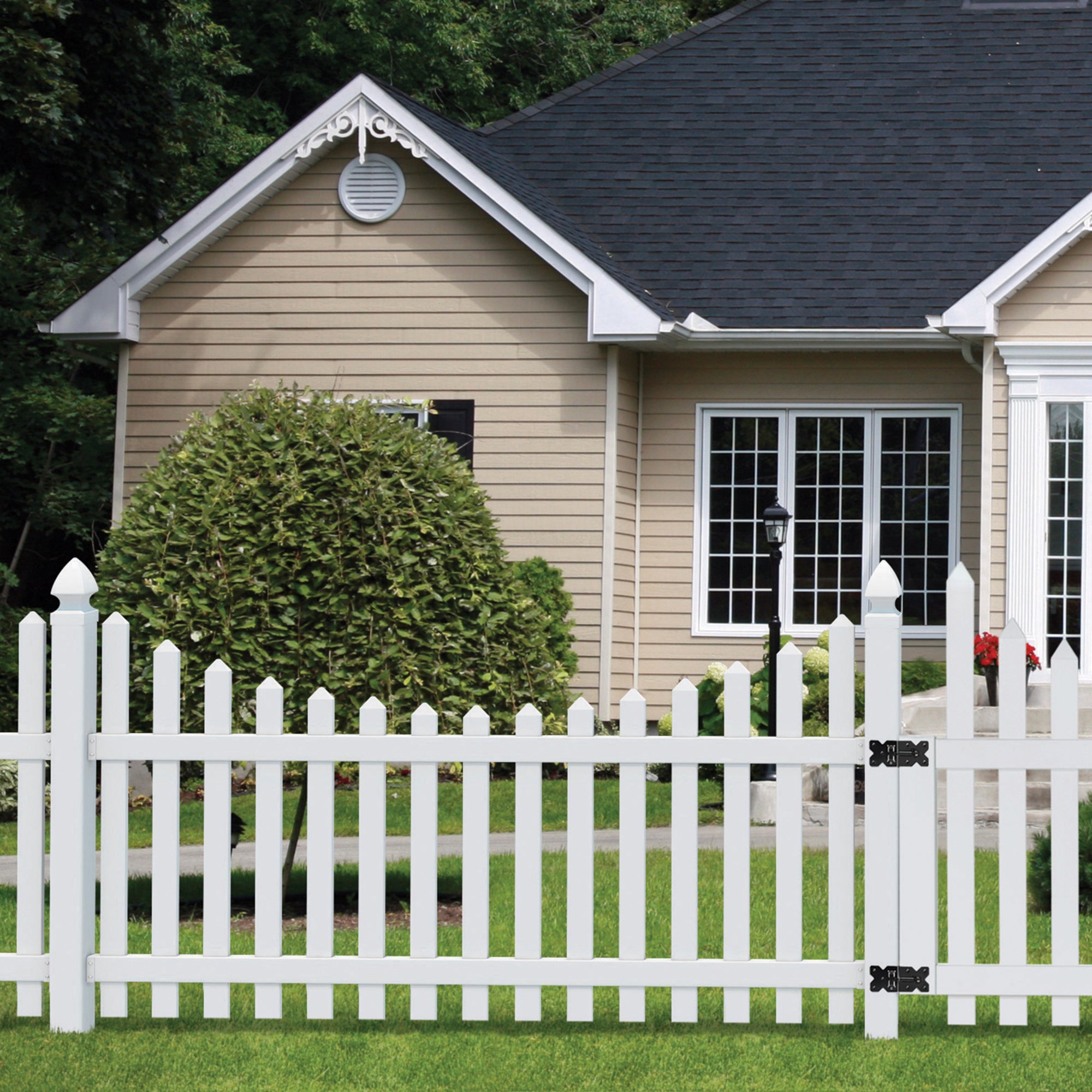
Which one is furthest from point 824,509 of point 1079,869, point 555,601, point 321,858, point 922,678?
point 321,858

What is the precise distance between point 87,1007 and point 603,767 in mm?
8780

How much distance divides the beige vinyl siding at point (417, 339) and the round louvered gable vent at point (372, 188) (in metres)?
0.07

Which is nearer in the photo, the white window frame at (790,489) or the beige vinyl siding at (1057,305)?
the beige vinyl siding at (1057,305)

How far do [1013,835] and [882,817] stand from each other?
16.5 inches

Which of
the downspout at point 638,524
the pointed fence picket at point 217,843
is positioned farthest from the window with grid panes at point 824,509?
the pointed fence picket at point 217,843

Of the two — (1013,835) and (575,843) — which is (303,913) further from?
(1013,835)

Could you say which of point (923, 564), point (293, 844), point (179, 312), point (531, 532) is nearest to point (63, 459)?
point (179, 312)

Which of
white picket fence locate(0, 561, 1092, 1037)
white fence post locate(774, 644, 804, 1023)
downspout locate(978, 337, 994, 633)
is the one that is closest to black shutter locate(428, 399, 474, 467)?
downspout locate(978, 337, 994, 633)

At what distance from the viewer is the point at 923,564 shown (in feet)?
49.4

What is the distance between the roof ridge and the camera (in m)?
17.8

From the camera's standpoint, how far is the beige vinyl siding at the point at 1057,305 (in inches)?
516

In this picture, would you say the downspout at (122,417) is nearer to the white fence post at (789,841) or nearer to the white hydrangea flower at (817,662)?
the white hydrangea flower at (817,662)

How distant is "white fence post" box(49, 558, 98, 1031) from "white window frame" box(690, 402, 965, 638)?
1008cm

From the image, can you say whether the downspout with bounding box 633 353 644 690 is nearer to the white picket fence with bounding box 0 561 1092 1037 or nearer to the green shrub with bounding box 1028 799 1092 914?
the green shrub with bounding box 1028 799 1092 914
